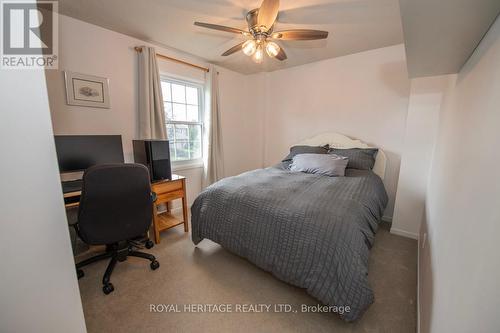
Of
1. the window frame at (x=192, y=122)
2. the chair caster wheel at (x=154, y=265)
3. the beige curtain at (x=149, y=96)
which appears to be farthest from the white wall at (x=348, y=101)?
the chair caster wheel at (x=154, y=265)

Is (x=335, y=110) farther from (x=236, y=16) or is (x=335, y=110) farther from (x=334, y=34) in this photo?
(x=236, y=16)

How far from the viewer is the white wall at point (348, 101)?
2.65m

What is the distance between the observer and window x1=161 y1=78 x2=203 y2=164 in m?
2.93

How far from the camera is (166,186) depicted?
2.30 meters

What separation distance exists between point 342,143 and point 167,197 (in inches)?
101

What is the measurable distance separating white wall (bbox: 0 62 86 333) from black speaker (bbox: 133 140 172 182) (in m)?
1.57

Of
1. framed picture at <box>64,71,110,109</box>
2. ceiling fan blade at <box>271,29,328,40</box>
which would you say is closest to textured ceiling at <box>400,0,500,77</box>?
ceiling fan blade at <box>271,29,328,40</box>

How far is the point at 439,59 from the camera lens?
120 cm

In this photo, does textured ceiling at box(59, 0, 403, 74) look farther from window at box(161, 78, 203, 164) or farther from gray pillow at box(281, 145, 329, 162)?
gray pillow at box(281, 145, 329, 162)

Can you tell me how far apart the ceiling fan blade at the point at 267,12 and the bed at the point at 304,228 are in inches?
55.1

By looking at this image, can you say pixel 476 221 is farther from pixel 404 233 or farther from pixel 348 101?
pixel 348 101

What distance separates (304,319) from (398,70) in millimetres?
3023

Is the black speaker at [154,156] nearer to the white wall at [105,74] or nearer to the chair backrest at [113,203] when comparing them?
the white wall at [105,74]

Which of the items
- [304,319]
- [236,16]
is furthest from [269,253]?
[236,16]
